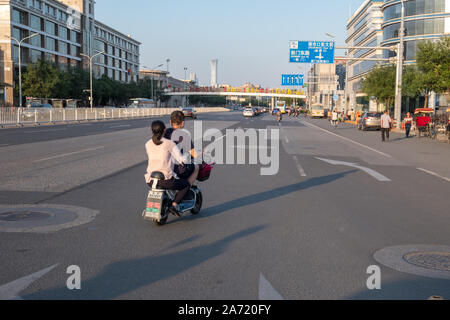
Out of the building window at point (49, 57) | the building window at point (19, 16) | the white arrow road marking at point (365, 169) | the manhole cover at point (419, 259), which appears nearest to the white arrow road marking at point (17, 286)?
the manhole cover at point (419, 259)

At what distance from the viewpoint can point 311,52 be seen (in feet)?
133

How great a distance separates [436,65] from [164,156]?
2812 cm

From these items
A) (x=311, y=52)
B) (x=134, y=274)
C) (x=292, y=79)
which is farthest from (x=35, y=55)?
(x=134, y=274)

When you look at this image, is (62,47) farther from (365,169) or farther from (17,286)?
(17,286)

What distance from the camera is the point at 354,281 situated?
4.74 m

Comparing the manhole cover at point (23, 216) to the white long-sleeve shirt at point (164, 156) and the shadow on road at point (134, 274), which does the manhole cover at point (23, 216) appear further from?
the shadow on road at point (134, 274)

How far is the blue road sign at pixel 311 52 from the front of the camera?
132 ft

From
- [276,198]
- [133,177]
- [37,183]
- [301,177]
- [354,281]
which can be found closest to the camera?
[354,281]

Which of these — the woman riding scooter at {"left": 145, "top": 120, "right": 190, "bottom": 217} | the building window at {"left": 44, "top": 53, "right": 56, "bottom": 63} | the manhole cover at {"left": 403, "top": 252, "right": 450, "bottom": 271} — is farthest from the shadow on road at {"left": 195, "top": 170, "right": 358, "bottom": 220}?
the building window at {"left": 44, "top": 53, "right": 56, "bottom": 63}

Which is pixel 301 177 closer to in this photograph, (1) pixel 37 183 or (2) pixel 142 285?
(1) pixel 37 183

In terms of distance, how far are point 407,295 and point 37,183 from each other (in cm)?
793
